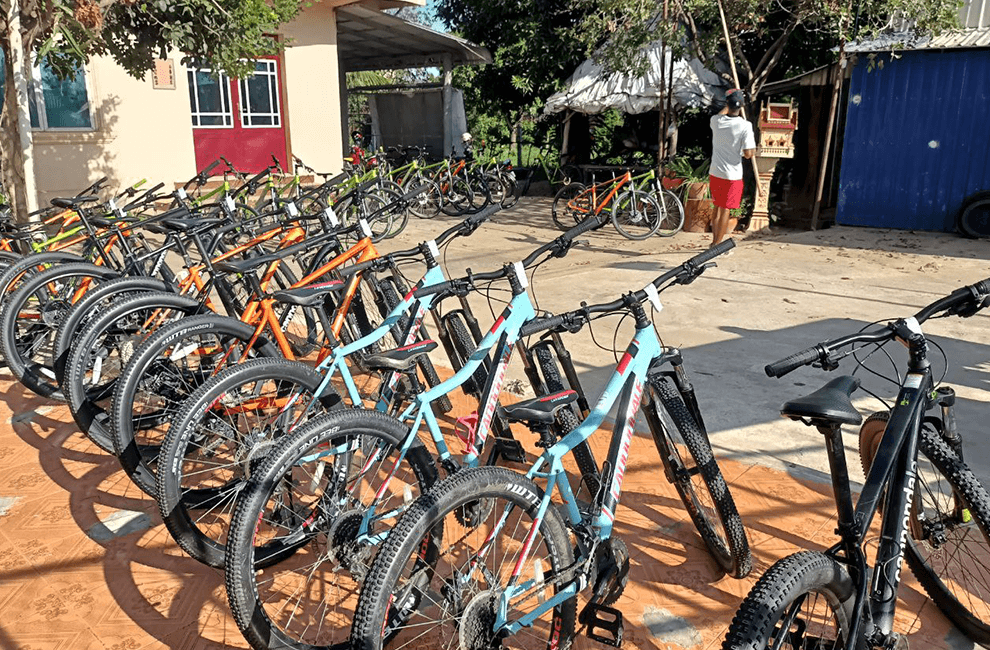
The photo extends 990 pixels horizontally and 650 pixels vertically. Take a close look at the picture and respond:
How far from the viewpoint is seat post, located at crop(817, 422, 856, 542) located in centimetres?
185

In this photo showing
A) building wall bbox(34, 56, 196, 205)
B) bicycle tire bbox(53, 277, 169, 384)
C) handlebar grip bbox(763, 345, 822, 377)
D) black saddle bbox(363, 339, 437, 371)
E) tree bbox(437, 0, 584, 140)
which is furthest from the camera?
tree bbox(437, 0, 584, 140)

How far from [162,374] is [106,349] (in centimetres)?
69

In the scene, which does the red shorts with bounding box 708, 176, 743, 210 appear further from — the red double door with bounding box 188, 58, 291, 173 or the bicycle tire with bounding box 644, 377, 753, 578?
the red double door with bounding box 188, 58, 291, 173

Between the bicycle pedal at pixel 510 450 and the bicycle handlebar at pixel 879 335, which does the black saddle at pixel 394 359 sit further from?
the bicycle handlebar at pixel 879 335

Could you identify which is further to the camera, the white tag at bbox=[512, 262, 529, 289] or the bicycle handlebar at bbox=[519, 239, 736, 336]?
the white tag at bbox=[512, 262, 529, 289]

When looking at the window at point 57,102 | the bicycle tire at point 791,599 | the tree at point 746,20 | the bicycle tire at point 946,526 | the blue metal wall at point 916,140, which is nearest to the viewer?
the bicycle tire at point 791,599

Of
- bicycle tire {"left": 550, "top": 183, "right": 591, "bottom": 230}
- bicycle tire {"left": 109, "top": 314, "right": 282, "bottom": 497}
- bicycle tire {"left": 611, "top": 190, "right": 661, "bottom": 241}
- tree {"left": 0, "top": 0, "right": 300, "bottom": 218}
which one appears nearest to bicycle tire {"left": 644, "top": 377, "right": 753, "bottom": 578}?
bicycle tire {"left": 109, "top": 314, "right": 282, "bottom": 497}

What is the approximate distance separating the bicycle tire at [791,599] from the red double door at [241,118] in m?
12.3

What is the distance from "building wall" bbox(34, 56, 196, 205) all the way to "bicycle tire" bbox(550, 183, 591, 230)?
5.75 meters

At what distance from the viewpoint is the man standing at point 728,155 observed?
7.86 m

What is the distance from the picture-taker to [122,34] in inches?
293

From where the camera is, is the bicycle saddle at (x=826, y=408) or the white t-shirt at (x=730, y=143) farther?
the white t-shirt at (x=730, y=143)

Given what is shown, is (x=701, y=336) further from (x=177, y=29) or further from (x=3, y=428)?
(x=177, y=29)

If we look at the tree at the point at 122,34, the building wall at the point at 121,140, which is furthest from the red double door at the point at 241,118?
the tree at the point at 122,34
